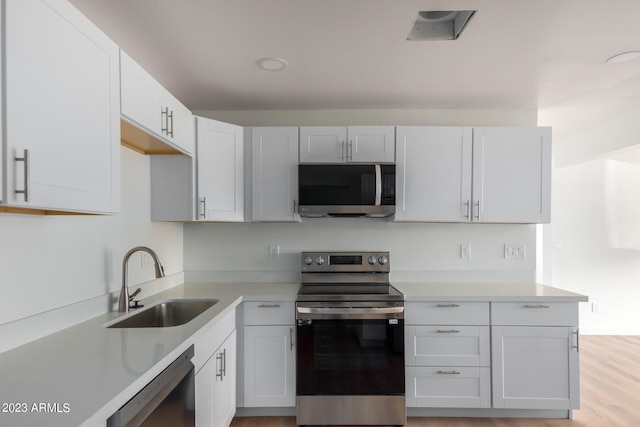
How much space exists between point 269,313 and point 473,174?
176 centimetres

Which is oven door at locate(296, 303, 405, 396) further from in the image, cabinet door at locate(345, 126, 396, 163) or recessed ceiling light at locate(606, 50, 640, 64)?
recessed ceiling light at locate(606, 50, 640, 64)

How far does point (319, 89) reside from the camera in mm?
2652

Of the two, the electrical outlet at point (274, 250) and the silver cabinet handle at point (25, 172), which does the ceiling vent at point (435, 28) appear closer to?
the silver cabinet handle at point (25, 172)

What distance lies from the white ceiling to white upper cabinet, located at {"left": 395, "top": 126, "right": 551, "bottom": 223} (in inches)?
12.2

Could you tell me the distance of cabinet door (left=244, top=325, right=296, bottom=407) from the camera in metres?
2.50

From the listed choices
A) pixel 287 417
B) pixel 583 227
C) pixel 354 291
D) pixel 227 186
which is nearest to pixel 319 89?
pixel 227 186

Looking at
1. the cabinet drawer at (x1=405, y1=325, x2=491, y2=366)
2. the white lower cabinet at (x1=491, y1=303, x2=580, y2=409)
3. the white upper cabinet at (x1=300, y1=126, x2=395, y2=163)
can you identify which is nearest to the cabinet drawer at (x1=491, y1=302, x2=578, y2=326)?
the white lower cabinet at (x1=491, y1=303, x2=580, y2=409)

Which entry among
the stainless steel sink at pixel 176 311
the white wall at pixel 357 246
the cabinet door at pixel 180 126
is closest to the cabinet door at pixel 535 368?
the white wall at pixel 357 246

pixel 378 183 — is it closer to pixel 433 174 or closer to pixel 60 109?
pixel 433 174

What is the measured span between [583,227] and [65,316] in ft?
17.6

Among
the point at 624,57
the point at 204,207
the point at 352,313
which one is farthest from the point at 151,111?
the point at 624,57

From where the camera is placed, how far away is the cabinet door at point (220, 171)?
2.55m

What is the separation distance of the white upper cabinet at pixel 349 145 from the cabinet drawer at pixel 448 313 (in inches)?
42.0

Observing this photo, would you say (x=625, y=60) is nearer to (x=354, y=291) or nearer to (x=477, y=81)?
(x=477, y=81)
